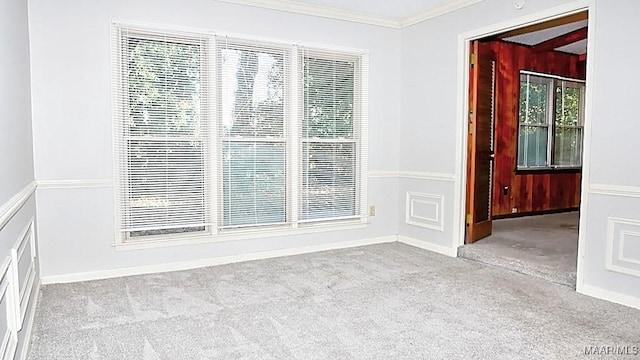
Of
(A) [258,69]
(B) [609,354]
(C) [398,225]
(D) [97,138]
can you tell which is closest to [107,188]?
(D) [97,138]

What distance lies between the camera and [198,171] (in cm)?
407

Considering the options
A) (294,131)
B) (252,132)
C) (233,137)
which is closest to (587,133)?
(294,131)

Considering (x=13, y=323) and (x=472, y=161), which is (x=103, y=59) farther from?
(x=472, y=161)

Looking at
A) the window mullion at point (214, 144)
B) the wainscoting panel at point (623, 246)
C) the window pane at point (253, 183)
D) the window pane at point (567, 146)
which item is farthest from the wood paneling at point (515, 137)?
the window mullion at point (214, 144)

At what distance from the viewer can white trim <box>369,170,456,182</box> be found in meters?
4.58

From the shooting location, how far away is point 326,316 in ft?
9.52

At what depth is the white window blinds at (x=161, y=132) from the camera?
377cm

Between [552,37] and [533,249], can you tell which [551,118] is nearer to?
[552,37]

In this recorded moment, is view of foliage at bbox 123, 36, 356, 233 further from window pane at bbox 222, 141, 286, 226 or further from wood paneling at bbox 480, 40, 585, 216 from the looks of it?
wood paneling at bbox 480, 40, 585, 216

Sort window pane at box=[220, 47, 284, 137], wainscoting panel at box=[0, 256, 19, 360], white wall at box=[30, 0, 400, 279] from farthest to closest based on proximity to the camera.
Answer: window pane at box=[220, 47, 284, 137] → white wall at box=[30, 0, 400, 279] → wainscoting panel at box=[0, 256, 19, 360]

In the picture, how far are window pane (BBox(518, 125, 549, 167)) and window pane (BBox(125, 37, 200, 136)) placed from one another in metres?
4.78

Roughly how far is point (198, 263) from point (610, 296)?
3344 mm

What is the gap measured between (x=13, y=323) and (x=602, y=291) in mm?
3655

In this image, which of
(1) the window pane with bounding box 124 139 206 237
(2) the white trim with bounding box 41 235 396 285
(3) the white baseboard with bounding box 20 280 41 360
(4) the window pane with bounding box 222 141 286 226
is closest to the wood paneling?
(2) the white trim with bounding box 41 235 396 285
